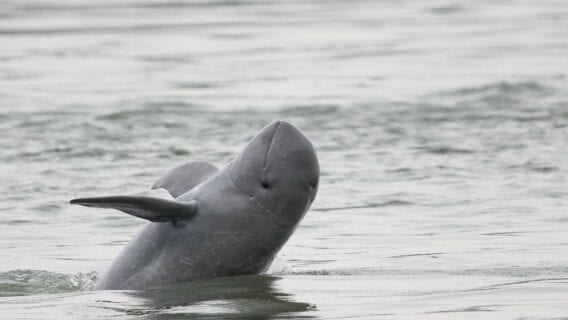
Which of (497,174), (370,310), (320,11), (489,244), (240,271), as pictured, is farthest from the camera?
(320,11)

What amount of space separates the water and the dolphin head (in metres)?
0.56

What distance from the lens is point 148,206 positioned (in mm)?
9383

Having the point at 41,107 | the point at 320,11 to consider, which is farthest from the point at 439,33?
the point at 41,107

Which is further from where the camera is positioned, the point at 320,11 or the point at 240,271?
the point at 320,11

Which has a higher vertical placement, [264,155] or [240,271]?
[264,155]

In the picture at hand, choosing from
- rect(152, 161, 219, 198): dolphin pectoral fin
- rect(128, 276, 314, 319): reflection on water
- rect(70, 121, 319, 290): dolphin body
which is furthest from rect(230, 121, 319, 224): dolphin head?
rect(152, 161, 219, 198): dolphin pectoral fin

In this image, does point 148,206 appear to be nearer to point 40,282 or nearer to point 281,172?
point 281,172

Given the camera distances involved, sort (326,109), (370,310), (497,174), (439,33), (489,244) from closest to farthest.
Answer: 1. (370,310)
2. (489,244)
3. (497,174)
4. (326,109)
5. (439,33)

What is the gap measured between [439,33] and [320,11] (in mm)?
5208

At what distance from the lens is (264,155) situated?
31.4 feet

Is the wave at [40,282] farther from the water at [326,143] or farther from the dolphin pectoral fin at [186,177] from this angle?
the dolphin pectoral fin at [186,177]

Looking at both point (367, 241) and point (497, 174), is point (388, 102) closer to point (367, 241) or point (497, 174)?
point (497, 174)

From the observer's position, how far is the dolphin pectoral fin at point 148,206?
361 inches

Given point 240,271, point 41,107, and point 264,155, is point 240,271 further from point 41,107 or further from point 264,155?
point 41,107
